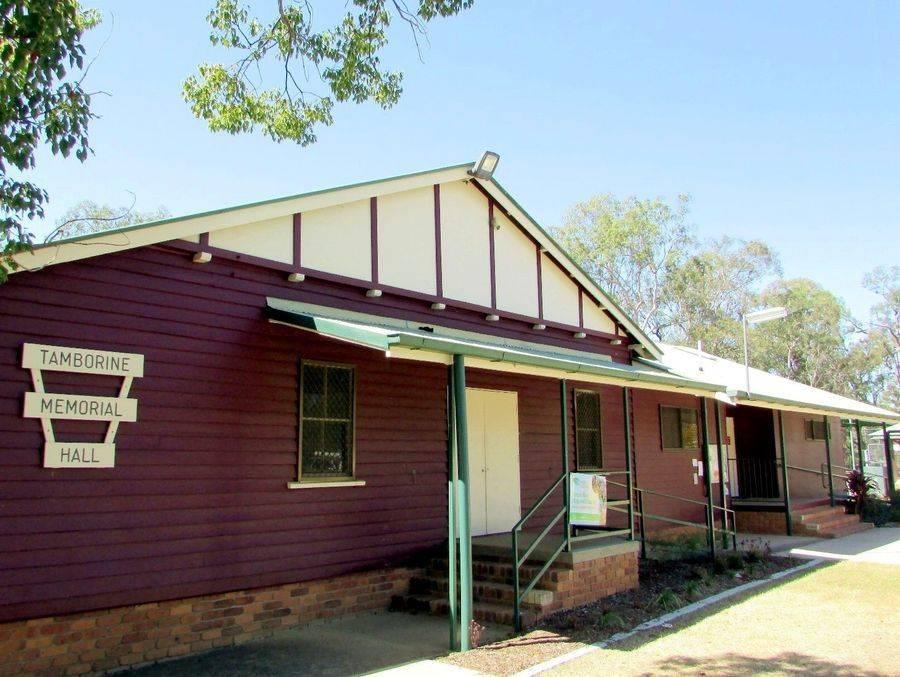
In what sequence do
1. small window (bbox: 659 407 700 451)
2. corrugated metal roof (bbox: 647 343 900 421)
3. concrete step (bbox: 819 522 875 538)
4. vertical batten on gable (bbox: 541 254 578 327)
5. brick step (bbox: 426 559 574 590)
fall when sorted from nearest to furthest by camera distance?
1. brick step (bbox: 426 559 574 590)
2. vertical batten on gable (bbox: 541 254 578 327)
3. corrugated metal roof (bbox: 647 343 900 421)
4. small window (bbox: 659 407 700 451)
5. concrete step (bbox: 819 522 875 538)

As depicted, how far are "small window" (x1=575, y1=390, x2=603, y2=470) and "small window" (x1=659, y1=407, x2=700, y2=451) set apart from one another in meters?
2.63

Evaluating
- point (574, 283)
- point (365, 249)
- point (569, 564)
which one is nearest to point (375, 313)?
point (365, 249)

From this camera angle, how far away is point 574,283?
1361 centimetres

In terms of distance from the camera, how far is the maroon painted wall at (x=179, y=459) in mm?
6699

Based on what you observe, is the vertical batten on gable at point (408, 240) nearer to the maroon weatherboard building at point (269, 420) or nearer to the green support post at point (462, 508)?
the maroon weatherboard building at point (269, 420)

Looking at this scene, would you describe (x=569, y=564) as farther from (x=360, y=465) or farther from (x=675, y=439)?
(x=675, y=439)

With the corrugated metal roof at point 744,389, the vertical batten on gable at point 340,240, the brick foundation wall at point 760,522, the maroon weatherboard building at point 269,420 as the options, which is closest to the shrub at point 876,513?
the corrugated metal roof at point 744,389

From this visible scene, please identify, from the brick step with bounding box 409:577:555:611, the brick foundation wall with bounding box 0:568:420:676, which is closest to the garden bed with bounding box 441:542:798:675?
the brick step with bounding box 409:577:555:611

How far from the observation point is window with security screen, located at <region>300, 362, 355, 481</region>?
9.00m

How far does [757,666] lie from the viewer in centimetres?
688

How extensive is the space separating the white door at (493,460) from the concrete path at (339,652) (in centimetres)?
262

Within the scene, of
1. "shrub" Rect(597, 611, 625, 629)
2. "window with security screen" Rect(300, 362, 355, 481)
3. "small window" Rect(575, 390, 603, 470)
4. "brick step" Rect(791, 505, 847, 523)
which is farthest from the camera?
"brick step" Rect(791, 505, 847, 523)

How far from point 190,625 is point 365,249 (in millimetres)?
4907

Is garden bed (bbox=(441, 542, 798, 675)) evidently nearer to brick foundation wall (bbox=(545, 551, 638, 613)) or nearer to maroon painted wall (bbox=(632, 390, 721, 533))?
brick foundation wall (bbox=(545, 551, 638, 613))
